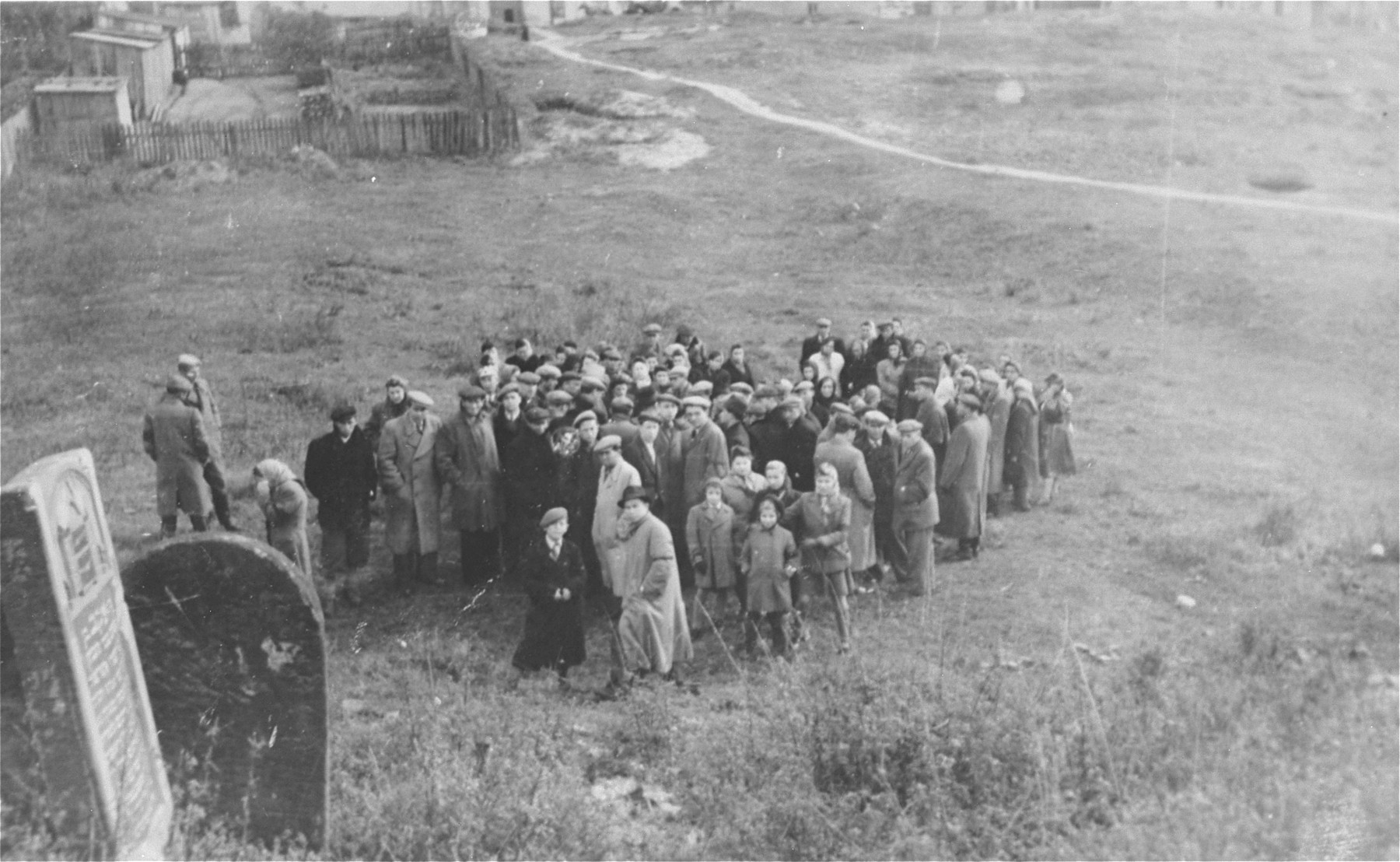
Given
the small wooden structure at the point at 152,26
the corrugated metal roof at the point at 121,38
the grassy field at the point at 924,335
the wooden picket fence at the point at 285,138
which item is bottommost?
the grassy field at the point at 924,335

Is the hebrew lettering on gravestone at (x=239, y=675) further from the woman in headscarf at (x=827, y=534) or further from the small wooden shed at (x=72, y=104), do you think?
the small wooden shed at (x=72, y=104)

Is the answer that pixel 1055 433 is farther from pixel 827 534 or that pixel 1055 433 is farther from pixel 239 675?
pixel 239 675

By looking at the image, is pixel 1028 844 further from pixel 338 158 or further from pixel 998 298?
pixel 338 158

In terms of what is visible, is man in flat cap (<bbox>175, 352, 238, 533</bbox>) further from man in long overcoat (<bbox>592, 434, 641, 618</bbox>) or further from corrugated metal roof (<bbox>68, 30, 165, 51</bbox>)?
corrugated metal roof (<bbox>68, 30, 165, 51</bbox>)

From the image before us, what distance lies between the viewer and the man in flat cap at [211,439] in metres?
11.0

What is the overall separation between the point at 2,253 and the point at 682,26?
3428cm

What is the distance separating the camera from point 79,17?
3120 centimetres

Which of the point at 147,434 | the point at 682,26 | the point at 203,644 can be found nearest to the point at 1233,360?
the point at 147,434

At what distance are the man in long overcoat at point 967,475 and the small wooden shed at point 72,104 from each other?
2456cm

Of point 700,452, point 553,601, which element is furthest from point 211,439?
point 700,452

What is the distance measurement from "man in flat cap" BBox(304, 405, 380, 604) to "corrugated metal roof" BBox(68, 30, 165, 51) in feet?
80.1

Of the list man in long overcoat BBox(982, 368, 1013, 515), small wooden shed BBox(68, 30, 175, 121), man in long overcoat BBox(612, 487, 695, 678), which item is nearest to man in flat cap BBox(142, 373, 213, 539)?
man in long overcoat BBox(612, 487, 695, 678)

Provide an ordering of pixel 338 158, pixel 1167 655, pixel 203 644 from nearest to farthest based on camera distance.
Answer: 1. pixel 203 644
2. pixel 1167 655
3. pixel 338 158

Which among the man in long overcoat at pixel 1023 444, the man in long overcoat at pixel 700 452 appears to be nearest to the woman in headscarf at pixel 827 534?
the man in long overcoat at pixel 700 452
